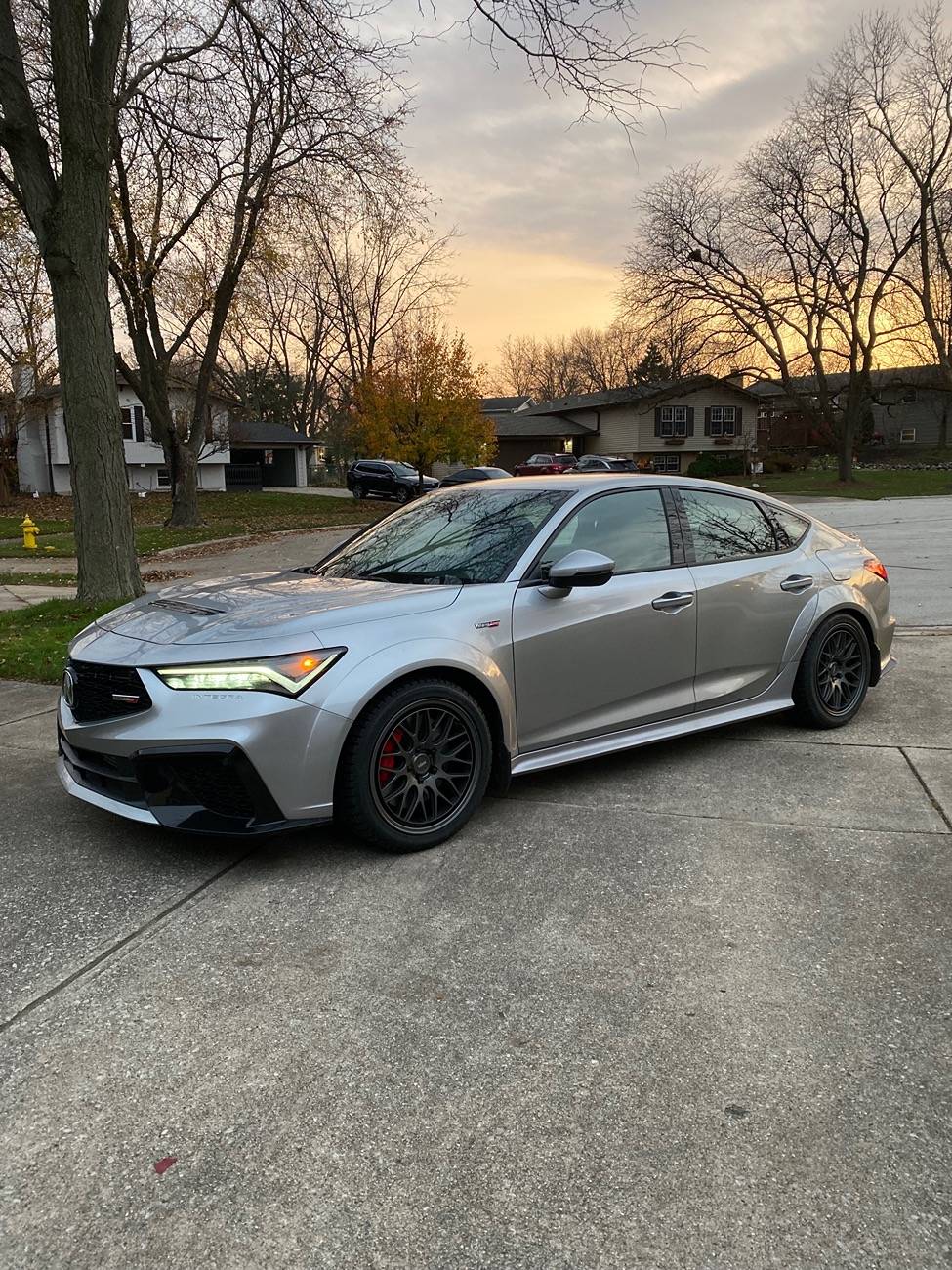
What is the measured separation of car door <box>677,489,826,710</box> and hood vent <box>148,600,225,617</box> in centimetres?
242

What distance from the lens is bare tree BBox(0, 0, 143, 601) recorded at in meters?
8.25

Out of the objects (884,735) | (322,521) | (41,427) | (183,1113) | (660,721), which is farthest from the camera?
(41,427)

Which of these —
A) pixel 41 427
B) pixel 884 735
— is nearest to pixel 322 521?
pixel 41 427

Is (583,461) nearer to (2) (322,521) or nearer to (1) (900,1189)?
(2) (322,521)

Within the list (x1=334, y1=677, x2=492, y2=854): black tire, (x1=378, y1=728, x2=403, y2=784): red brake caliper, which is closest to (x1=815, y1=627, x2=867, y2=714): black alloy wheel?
(x1=334, y1=677, x2=492, y2=854): black tire

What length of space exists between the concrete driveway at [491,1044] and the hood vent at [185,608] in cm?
98

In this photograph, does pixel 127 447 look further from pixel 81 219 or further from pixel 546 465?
pixel 81 219

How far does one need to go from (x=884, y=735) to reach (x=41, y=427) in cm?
4154

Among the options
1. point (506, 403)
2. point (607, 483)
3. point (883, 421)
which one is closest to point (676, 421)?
point (883, 421)

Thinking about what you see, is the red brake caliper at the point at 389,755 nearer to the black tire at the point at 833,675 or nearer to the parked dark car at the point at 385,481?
the black tire at the point at 833,675

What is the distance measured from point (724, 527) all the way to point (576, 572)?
146 centimetres

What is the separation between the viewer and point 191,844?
3785 mm

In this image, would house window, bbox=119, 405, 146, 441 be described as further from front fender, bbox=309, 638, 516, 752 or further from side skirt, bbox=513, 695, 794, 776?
front fender, bbox=309, 638, 516, 752

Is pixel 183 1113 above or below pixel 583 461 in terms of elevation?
below
